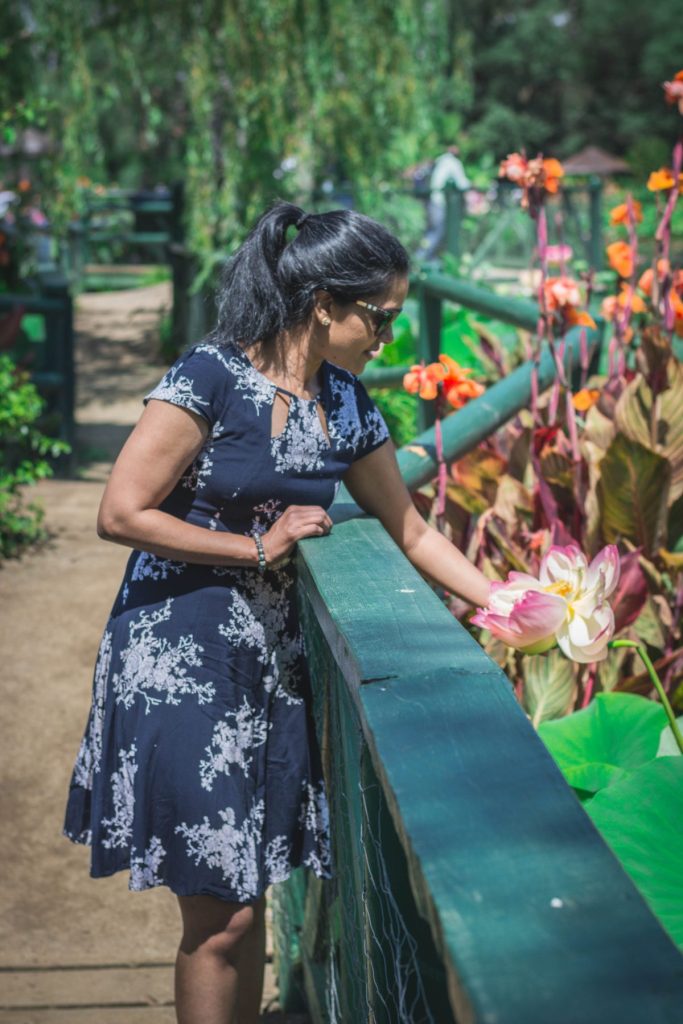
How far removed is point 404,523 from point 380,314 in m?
0.38

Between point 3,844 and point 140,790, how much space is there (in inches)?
64.5

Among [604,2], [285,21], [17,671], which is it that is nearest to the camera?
[17,671]

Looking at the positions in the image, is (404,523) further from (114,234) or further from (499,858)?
(114,234)

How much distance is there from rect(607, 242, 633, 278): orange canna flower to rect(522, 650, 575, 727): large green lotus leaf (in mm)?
1157

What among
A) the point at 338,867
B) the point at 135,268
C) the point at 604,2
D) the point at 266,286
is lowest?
the point at 135,268

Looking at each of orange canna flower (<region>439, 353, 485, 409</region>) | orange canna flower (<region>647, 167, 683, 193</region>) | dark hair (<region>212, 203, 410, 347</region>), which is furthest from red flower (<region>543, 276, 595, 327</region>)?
dark hair (<region>212, 203, 410, 347</region>)

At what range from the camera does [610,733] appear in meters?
2.20

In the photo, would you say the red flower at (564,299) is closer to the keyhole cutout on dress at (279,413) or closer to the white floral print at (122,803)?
the keyhole cutout on dress at (279,413)

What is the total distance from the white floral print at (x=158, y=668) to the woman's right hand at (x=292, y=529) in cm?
20

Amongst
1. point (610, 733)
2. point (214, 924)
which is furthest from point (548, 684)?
point (214, 924)

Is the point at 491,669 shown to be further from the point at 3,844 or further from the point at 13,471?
the point at 13,471

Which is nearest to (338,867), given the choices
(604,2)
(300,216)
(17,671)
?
(300,216)

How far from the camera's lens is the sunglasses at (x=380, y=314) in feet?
6.40

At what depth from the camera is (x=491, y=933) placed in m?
0.74
